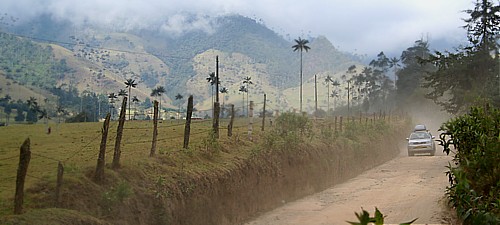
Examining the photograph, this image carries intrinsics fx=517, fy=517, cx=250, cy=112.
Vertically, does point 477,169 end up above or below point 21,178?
above

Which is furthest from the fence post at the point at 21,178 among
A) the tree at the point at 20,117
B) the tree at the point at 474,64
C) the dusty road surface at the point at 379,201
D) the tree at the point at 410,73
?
the tree at the point at 410,73

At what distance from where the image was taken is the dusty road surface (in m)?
16.5

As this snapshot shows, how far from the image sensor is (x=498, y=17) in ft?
101

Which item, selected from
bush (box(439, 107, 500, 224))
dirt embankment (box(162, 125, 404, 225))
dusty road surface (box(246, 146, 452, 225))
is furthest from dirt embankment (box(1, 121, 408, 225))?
bush (box(439, 107, 500, 224))

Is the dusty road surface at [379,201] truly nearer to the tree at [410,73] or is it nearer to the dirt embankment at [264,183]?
the dirt embankment at [264,183]

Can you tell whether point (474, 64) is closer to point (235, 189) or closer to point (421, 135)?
point (421, 135)

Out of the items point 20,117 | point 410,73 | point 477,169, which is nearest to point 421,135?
point 477,169

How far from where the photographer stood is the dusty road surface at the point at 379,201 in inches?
649

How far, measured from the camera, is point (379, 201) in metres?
19.9

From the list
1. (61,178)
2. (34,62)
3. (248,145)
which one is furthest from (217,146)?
(34,62)

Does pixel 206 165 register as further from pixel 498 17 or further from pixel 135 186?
pixel 498 17

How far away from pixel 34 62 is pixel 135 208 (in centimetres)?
14406

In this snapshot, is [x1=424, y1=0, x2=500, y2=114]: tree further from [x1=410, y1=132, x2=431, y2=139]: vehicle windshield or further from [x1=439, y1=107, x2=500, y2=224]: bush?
[x1=439, y1=107, x2=500, y2=224]: bush

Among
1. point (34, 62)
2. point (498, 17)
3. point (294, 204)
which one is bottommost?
point (294, 204)
